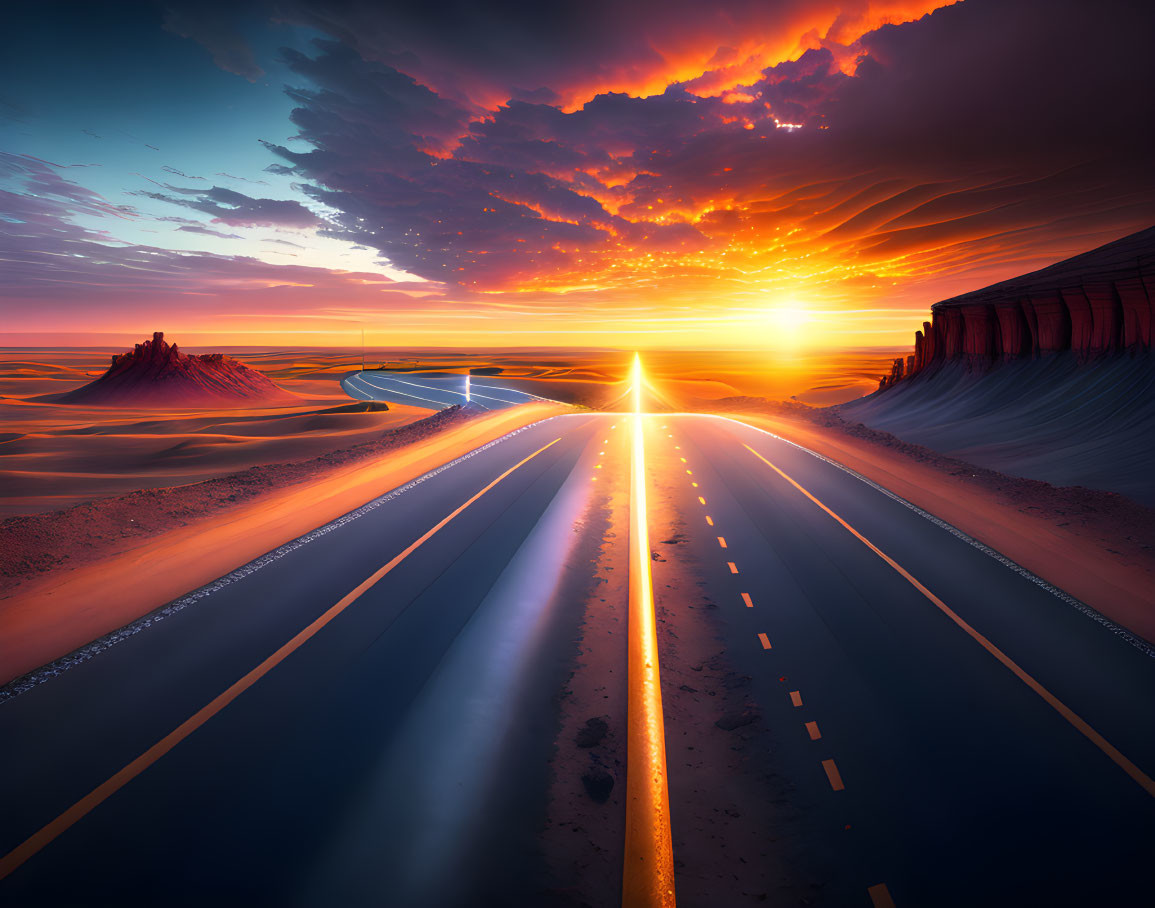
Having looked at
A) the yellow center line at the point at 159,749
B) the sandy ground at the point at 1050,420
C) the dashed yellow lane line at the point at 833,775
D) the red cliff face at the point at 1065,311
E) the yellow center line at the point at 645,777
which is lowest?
the yellow center line at the point at 159,749

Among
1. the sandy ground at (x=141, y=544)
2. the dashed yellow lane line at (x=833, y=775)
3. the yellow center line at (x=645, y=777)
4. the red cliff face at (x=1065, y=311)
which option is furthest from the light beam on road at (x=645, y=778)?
the red cliff face at (x=1065, y=311)

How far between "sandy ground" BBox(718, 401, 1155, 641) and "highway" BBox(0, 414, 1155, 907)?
0.81m

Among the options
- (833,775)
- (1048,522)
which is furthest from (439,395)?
(833,775)

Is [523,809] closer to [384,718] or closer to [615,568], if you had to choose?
[384,718]

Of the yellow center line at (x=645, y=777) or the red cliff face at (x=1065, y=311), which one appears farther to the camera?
the red cliff face at (x=1065, y=311)

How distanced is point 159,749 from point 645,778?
13.4 ft

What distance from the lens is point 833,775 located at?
14.5 ft

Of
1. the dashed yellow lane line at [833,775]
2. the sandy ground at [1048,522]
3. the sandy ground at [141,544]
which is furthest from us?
the sandy ground at [1048,522]

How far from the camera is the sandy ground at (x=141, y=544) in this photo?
6984 mm

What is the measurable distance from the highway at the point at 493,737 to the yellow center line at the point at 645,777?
231mm

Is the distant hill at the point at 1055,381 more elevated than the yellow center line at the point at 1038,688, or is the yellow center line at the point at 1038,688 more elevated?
the distant hill at the point at 1055,381

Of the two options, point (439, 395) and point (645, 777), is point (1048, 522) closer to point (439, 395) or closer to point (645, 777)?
point (645, 777)

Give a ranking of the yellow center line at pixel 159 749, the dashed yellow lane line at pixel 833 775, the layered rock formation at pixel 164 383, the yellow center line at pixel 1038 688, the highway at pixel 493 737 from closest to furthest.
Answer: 1. the highway at pixel 493 737
2. the yellow center line at pixel 159 749
3. the dashed yellow lane line at pixel 833 775
4. the yellow center line at pixel 1038 688
5. the layered rock formation at pixel 164 383

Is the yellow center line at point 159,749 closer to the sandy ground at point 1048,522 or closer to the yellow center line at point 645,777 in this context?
A: the yellow center line at point 645,777
